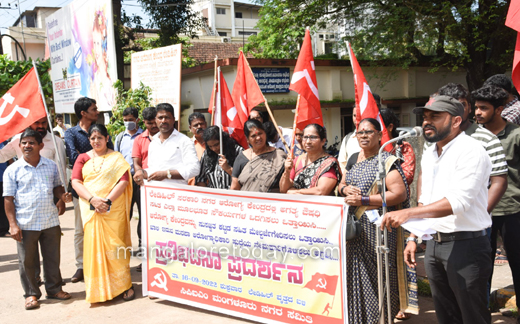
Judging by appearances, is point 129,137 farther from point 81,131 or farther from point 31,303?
point 31,303

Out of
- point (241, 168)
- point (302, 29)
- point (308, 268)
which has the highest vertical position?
point (302, 29)

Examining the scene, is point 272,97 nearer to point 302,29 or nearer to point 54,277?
point 302,29

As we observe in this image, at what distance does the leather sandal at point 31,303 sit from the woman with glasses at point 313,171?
9.34 feet

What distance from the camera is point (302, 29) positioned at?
13.5 meters

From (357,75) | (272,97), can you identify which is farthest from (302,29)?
(357,75)

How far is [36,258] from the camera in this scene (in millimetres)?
4961

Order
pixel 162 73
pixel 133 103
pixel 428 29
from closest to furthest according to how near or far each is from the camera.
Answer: pixel 162 73 < pixel 133 103 < pixel 428 29

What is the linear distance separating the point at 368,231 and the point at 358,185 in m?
0.37

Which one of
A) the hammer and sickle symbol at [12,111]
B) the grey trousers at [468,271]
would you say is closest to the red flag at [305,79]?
the grey trousers at [468,271]

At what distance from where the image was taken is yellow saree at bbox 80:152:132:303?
4.76m

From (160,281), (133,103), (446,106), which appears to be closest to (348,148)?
(446,106)

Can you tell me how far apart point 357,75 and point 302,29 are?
30.7ft

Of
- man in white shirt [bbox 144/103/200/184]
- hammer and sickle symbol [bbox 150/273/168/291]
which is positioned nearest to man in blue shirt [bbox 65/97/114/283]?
man in white shirt [bbox 144/103/200/184]

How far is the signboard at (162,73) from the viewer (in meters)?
8.68
